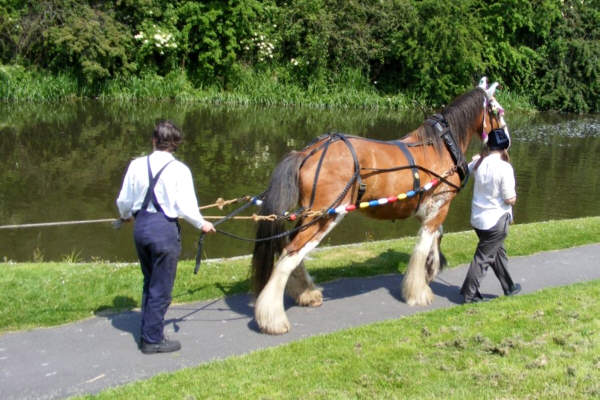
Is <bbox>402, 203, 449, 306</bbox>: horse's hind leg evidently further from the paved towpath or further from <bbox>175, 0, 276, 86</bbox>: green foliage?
<bbox>175, 0, 276, 86</bbox>: green foliage

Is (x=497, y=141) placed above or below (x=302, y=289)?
above

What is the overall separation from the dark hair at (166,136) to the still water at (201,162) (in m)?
4.90

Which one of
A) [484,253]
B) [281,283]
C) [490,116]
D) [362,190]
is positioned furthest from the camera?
[490,116]

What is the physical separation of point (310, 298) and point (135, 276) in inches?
83.0

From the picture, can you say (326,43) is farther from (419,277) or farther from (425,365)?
(425,365)

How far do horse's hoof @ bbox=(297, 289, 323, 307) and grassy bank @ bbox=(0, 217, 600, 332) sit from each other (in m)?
0.79

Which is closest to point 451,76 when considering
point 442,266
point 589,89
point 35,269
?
point 589,89

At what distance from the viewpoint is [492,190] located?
6941mm

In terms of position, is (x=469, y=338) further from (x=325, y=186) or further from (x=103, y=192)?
(x=103, y=192)

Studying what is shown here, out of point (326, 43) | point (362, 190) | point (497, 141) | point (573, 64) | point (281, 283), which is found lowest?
point (281, 283)

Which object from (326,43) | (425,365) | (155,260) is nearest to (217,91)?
(326,43)

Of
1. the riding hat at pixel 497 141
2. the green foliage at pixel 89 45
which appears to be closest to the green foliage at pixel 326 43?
the green foliage at pixel 89 45

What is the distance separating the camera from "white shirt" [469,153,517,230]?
6.84 m

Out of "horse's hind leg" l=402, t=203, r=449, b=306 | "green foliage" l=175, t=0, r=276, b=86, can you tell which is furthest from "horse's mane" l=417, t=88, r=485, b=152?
"green foliage" l=175, t=0, r=276, b=86
